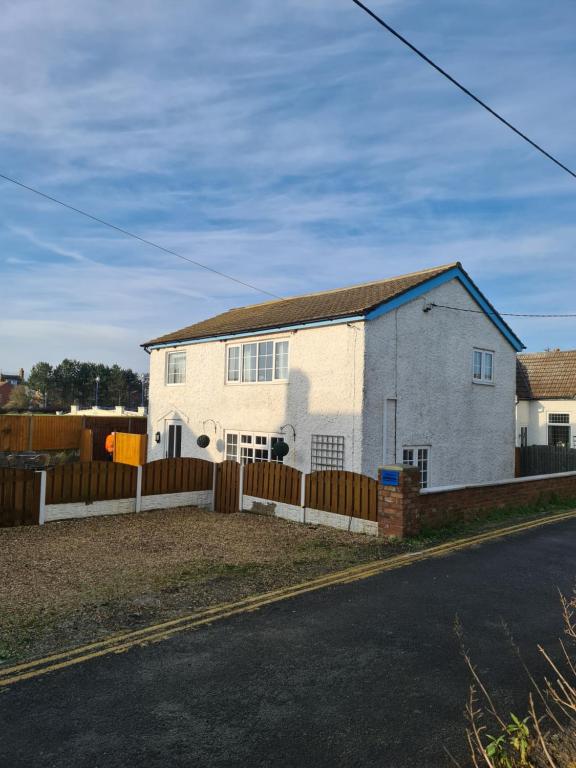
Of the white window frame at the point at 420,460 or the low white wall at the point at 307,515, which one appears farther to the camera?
the white window frame at the point at 420,460

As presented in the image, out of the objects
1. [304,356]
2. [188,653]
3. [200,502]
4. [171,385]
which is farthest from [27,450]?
[188,653]

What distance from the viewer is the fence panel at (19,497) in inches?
480

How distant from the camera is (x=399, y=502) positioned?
11094 millimetres

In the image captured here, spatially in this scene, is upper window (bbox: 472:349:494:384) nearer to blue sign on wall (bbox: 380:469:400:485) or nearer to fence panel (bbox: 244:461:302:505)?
fence panel (bbox: 244:461:302:505)

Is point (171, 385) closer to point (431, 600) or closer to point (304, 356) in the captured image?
point (304, 356)

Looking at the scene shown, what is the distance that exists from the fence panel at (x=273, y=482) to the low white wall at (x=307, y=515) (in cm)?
15

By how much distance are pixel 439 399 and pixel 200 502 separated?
7.62 meters

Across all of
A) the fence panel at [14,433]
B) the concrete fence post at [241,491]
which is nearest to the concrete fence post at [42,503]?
the concrete fence post at [241,491]

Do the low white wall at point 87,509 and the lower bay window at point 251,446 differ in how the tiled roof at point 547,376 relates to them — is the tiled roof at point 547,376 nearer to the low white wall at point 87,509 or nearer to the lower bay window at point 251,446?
the lower bay window at point 251,446

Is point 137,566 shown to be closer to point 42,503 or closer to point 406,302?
point 42,503

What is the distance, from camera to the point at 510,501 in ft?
46.5

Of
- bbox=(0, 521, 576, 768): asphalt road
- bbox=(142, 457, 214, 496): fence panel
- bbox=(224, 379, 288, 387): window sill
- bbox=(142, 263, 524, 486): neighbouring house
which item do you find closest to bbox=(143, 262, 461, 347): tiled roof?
bbox=(142, 263, 524, 486): neighbouring house

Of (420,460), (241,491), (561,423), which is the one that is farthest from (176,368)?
(561,423)

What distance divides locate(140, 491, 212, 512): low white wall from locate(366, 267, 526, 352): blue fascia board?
22.3 ft
